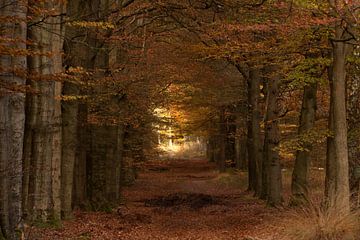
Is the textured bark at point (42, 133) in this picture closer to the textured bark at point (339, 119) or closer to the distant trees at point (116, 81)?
the distant trees at point (116, 81)

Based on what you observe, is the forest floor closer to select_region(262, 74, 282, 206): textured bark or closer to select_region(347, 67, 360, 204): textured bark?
select_region(262, 74, 282, 206): textured bark

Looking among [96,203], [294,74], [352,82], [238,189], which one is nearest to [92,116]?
[96,203]

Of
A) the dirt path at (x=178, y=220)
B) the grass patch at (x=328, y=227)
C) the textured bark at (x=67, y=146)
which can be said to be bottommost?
the dirt path at (x=178, y=220)

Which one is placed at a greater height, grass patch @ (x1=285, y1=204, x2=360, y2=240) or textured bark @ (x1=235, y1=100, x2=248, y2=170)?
textured bark @ (x1=235, y1=100, x2=248, y2=170)

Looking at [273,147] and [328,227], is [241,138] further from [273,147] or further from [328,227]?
[328,227]

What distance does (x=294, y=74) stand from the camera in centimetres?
1299

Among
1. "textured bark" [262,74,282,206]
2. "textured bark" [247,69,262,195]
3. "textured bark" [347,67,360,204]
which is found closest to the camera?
"textured bark" [347,67,360,204]

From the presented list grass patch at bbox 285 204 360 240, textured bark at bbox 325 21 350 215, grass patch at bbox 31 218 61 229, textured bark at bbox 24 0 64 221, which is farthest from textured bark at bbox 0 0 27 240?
textured bark at bbox 325 21 350 215

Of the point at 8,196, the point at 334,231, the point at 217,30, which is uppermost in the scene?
the point at 217,30

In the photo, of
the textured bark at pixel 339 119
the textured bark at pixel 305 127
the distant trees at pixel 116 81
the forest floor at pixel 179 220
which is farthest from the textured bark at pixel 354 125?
the textured bark at pixel 339 119

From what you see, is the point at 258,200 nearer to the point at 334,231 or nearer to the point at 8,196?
the point at 334,231

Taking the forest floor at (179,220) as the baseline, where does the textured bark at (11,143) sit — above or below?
above

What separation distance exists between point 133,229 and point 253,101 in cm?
952

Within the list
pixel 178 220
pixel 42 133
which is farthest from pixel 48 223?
pixel 178 220
